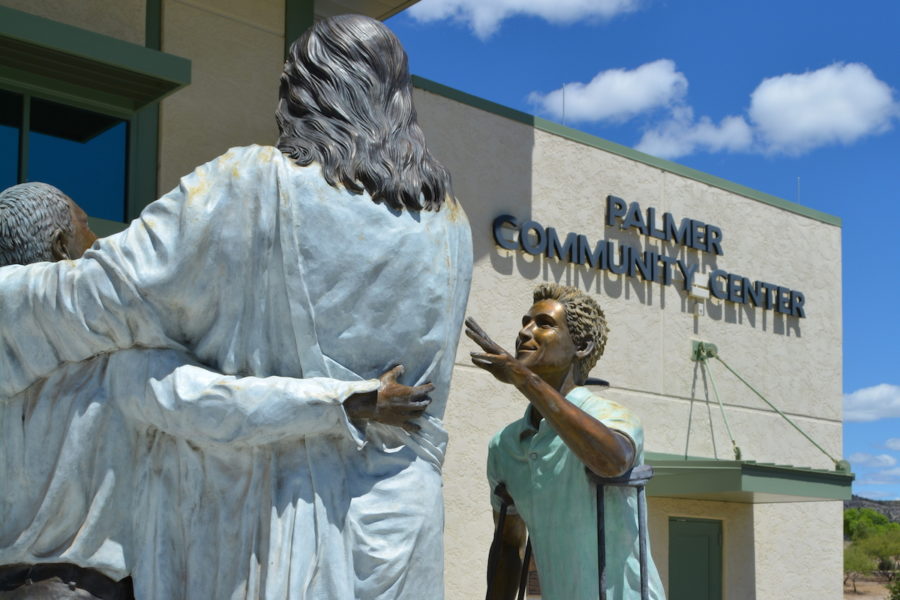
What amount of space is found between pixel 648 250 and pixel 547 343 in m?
10.6

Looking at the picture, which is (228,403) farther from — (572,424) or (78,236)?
(572,424)

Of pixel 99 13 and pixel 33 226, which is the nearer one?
pixel 33 226

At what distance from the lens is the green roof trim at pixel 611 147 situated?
12.4m

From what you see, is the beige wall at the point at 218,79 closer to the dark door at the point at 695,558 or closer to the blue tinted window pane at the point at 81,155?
the blue tinted window pane at the point at 81,155

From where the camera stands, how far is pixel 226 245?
8.38 feet

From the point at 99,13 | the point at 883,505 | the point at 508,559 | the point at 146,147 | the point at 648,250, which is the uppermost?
the point at 99,13

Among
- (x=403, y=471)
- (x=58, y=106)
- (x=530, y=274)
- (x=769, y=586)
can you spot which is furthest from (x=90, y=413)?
(x=769, y=586)

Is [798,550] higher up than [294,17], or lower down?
lower down

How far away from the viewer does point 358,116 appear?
109 inches

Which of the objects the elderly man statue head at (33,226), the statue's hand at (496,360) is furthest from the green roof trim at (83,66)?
the elderly man statue head at (33,226)

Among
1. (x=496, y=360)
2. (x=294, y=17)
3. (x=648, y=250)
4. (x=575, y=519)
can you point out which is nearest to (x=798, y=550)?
(x=648, y=250)

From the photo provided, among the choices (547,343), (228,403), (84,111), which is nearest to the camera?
(228,403)

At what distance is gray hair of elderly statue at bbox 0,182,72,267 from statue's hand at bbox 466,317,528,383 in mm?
1229

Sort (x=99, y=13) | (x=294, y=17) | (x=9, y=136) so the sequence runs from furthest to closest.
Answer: (x=294, y=17)
(x=99, y=13)
(x=9, y=136)
